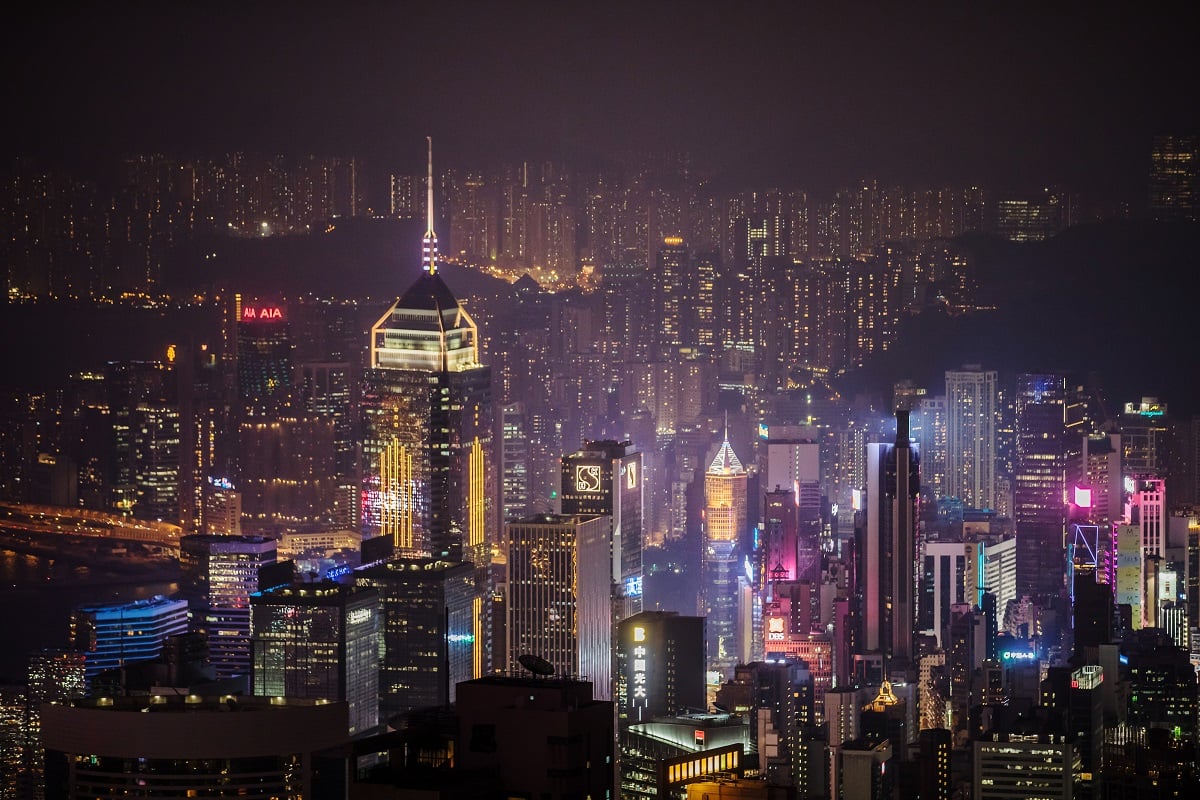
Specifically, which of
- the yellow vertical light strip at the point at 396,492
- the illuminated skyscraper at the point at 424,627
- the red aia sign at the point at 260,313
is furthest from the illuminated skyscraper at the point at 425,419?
the illuminated skyscraper at the point at 424,627

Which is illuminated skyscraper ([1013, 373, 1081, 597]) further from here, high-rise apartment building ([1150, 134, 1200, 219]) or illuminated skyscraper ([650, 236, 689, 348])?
illuminated skyscraper ([650, 236, 689, 348])

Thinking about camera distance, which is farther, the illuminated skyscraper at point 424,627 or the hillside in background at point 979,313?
the hillside in background at point 979,313

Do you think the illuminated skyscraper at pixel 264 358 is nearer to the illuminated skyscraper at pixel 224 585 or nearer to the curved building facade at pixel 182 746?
the illuminated skyscraper at pixel 224 585

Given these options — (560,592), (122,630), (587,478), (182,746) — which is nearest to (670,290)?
(587,478)

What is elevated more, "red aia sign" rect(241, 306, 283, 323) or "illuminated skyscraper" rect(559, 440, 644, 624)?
"red aia sign" rect(241, 306, 283, 323)

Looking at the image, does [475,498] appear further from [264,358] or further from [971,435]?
[971,435]

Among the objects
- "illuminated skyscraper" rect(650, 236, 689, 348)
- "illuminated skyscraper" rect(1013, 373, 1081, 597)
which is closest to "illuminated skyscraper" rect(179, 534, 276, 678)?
"illuminated skyscraper" rect(650, 236, 689, 348)
